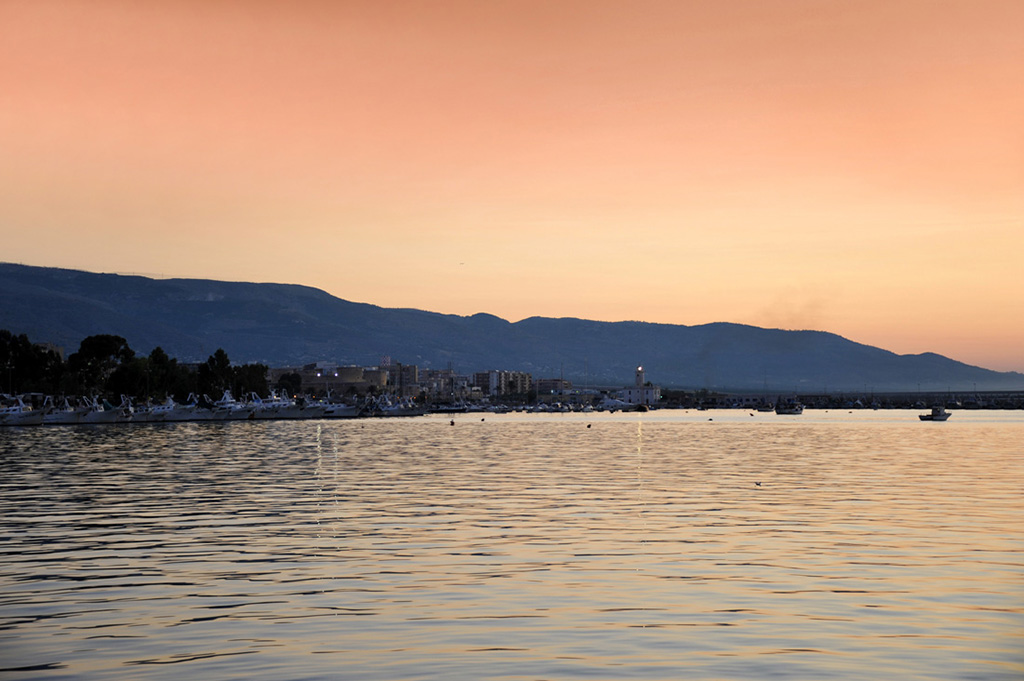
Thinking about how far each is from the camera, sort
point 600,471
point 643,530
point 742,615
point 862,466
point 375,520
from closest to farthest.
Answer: point 742,615 < point 643,530 < point 375,520 < point 600,471 < point 862,466

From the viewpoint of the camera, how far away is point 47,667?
707 inches

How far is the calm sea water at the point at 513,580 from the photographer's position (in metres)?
18.6

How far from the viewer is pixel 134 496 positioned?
51.9 meters

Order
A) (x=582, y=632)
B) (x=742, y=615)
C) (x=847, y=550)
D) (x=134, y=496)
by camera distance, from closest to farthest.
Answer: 1. (x=582, y=632)
2. (x=742, y=615)
3. (x=847, y=550)
4. (x=134, y=496)

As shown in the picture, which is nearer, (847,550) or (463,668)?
(463,668)

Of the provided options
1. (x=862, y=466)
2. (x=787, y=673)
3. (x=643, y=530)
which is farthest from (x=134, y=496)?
(x=862, y=466)

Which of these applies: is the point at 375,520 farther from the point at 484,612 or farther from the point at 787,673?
the point at 787,673

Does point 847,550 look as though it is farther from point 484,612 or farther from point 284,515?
point 284,515

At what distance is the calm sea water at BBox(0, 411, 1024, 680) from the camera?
18.6 metres

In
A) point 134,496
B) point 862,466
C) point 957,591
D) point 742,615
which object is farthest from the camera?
point 862,466

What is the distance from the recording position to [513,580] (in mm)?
26953

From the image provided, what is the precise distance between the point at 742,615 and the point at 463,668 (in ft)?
23.3

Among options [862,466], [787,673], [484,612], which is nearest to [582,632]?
[484,612]

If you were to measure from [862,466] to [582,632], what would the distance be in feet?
198
